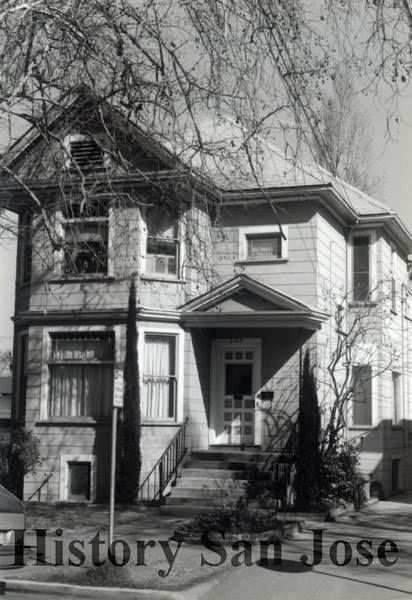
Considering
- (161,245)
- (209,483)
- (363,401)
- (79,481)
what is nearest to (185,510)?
(209,483)

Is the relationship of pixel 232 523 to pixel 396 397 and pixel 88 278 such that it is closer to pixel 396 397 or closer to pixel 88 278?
pixel 88 278

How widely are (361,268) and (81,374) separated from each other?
8490 mm

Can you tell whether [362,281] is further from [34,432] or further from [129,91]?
[129,91]

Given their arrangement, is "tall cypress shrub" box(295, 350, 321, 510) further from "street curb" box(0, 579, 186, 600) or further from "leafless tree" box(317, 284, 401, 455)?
"street curb" box(0, 579, 186, 600)

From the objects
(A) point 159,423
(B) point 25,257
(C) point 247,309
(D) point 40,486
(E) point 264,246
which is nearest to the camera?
→ (A) point 159,423

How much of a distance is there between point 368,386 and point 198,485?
21.6 ft

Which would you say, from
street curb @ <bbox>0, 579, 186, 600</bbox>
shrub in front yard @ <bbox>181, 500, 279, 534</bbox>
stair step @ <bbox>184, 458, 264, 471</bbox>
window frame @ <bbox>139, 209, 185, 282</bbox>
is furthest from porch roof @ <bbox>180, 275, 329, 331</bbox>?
street curb @ <bbox>0, 579, 186, 600</bbox>

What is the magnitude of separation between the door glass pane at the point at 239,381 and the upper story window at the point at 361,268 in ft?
14.2

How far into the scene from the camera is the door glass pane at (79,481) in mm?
20078

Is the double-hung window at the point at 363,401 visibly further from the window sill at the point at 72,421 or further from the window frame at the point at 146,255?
the window sill at the point at 72,421

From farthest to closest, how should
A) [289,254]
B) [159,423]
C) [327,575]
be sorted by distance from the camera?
1. [289,254]
2. [159,423]
3. [327,575]

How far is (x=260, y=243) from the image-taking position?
859 inches

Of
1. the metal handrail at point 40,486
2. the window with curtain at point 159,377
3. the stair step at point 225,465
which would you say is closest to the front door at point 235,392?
the stair step at point 225,465

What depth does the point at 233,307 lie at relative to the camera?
20.4 m
